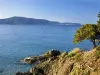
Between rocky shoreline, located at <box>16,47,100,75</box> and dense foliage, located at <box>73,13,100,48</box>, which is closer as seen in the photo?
rocky shoreline, located at <box>16,47,100,75</box>

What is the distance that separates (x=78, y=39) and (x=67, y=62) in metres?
7.46

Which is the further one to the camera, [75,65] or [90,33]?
[90,33]

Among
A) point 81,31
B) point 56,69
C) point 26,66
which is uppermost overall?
point 81,31

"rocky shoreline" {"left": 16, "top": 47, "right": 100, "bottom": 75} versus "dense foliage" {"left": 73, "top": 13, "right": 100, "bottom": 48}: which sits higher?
"dense foliage" {"left": 73, "top": 13, "right": 100, "bottom": 48}

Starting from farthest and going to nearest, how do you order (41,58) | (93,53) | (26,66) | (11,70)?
(41,58) < (26,66) < (11,70) < (93,53)

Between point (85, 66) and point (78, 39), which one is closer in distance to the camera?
point (85, 66)

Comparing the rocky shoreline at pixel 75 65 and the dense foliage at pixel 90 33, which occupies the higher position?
the dense foliage at pixel 90 33

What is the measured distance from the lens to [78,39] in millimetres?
56781

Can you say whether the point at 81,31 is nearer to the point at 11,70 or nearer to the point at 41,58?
the point at 11,70

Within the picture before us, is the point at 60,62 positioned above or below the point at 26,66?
above

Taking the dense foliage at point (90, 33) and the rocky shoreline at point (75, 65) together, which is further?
the dense foliage at point (90, 33)

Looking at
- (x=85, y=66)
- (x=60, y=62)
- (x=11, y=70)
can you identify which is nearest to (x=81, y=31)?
(x=60, y=62)

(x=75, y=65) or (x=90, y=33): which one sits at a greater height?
(x=90, y=33)

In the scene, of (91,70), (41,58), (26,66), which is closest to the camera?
(91,70)
